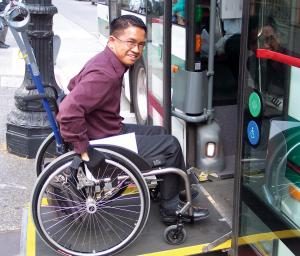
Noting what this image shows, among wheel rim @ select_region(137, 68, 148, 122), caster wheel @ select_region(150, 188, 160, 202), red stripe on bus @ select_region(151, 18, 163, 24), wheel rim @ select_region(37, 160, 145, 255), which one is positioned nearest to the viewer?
wheel rim @ select_region(37, 160, 145, 255)

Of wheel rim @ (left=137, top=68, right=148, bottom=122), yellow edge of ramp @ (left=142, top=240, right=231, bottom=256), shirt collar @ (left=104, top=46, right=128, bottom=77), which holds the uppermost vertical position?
shirt collar @ (left=104, top=46, right=128, bottom=77)

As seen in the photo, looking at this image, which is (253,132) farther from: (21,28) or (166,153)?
(21,28)

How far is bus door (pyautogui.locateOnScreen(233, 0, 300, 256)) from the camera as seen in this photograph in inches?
84.6

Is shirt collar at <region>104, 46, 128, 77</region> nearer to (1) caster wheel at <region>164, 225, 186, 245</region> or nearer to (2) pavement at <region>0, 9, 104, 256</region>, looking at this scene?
(1) caster wheel at <region>164, 225, 186, 245</region>

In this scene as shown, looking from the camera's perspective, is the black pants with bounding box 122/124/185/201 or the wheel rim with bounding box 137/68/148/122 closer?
the black pants with bounding box 122/124/185/201

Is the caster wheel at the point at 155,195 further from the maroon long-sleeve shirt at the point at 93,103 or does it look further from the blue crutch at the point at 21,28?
the blue crutch at the point at 21,28

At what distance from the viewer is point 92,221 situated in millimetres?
2939

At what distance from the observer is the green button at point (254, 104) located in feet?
7.92

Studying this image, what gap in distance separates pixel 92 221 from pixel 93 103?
2.53 feet

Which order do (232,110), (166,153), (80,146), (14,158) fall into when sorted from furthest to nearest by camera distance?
1. (14,158)
2. (232,110)
3. (166,153)
4. (80,146)

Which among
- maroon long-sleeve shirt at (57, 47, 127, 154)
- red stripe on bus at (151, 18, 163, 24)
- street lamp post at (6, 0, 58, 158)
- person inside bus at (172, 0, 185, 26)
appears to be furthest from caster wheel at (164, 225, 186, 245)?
street lamp post at (6, 0, 58, 158)

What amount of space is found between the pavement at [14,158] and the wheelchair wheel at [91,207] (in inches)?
11.8

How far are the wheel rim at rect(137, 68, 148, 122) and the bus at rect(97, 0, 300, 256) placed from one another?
7 cm

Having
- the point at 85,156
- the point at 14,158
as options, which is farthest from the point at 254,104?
the point at 14,158
